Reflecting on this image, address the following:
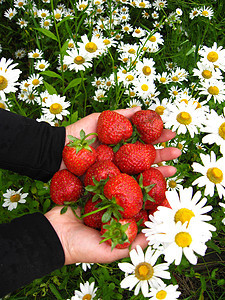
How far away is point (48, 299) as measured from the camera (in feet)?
5.98

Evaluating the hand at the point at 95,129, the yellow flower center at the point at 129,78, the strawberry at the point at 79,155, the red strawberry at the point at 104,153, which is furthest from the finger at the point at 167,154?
the yellow flower center at the point at 129,78

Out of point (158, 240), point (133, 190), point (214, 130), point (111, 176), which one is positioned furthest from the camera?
point (214, 130)

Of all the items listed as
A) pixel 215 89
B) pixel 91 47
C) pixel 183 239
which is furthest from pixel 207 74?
pixel 183 239

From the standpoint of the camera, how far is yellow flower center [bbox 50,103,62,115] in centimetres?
203

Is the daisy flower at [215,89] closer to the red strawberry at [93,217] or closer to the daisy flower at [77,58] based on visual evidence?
the daisy flower at [77,58]

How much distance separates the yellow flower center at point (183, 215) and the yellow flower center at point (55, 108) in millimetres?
1183

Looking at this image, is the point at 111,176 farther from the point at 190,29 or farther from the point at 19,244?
the point at 190,29

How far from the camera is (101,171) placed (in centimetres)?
143

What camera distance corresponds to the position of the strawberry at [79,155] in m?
1.44

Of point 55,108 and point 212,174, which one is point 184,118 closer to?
point 212,174

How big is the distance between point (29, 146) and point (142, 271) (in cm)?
94

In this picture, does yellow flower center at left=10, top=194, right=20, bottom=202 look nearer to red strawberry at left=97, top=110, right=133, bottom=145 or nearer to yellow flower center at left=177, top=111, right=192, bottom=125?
red strawberry at left=97, top=110, right=133, bottom=145

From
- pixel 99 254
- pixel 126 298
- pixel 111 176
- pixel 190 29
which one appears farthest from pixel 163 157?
pixel 190 29

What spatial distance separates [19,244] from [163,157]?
975 mm
